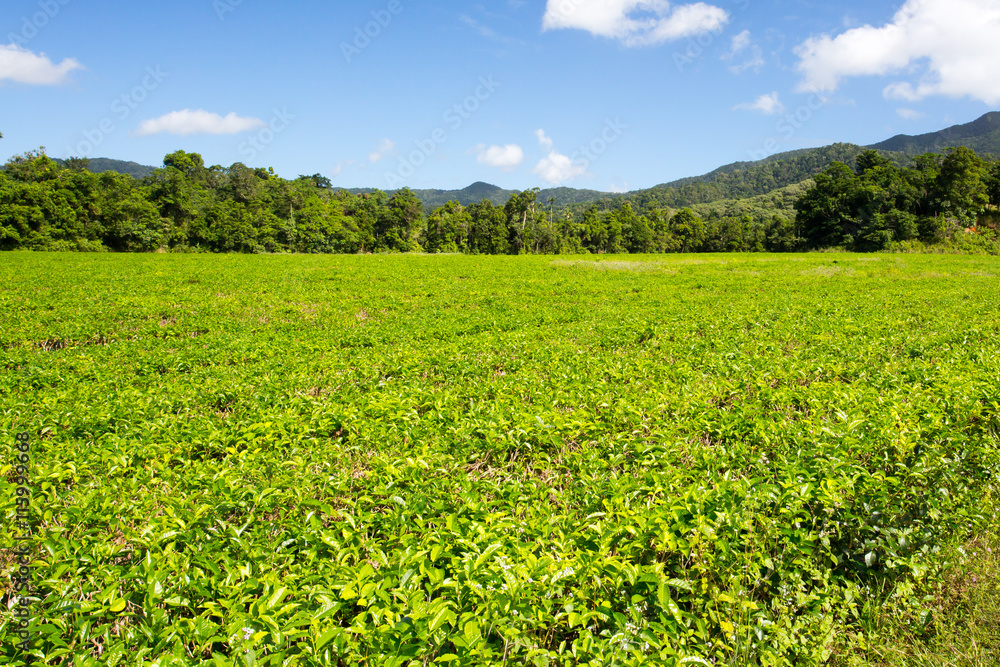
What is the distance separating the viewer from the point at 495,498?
4.47 m

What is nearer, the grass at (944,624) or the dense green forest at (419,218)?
the grass at (944,624)

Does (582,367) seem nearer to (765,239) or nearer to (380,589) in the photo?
(380,589)

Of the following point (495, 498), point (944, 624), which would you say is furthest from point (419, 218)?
→ point (944, 624)

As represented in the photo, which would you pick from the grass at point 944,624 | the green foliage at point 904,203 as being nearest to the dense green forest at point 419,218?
the green foliage at point 904,203

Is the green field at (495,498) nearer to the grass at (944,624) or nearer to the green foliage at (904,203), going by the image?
the grass at (944,624)

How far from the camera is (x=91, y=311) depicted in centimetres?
1461

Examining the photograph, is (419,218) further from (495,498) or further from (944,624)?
(944,624)

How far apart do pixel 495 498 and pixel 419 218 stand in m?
100

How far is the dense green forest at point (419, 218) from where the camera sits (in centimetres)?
6275

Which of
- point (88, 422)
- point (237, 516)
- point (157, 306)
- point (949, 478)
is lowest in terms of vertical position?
point (949, 478)

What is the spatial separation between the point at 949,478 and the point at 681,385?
10.5 feet

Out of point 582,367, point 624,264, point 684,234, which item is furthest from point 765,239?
point 582,367

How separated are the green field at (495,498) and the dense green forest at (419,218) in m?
70.7

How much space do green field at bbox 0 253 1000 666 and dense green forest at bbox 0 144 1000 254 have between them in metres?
70.7
